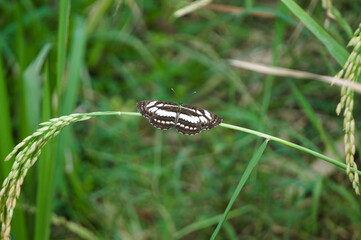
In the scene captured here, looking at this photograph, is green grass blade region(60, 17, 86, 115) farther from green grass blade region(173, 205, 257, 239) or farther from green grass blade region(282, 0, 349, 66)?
green grass blade region(282, 0, 349, 66)

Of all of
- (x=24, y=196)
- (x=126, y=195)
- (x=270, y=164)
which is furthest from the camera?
(x=270, y=164)

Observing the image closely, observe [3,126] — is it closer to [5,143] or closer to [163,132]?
[5,143]

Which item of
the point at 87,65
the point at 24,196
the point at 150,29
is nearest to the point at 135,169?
the point at 24,196

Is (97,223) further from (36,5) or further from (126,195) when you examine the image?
(36,5)

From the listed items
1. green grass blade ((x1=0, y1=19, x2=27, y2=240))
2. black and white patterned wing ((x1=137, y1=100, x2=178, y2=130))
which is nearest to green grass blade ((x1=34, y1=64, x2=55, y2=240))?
green grass blade ((x1=0, y1=19, x2=27, y2=240))

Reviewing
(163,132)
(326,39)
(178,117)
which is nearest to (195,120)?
(178,117)

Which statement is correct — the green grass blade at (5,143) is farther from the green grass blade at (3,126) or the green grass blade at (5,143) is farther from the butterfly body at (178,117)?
the butterfly body at (178,117)

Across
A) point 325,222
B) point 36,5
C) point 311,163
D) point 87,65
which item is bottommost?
point 325,222
